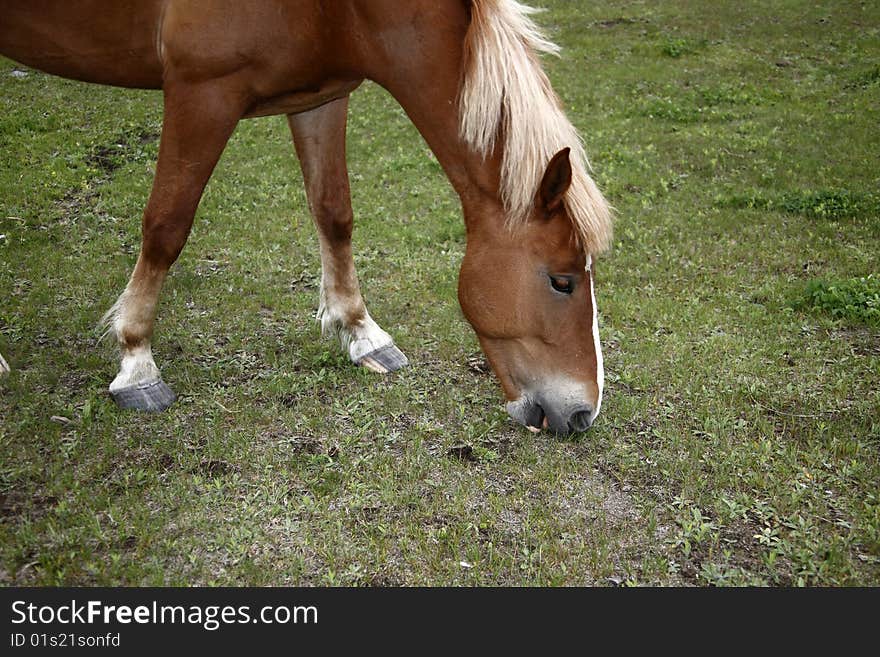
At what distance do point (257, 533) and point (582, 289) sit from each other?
63.3 inches

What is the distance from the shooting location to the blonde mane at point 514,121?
302 cm

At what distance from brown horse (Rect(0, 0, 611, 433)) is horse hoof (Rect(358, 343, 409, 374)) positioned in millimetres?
989

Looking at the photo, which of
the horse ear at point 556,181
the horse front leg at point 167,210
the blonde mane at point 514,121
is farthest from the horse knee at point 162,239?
the horse ear at point 556,181

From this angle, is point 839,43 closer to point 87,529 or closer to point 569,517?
point 569,517

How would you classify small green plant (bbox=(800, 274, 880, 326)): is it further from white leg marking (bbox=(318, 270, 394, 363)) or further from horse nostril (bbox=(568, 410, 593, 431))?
white leg marking (bbox=(318, 270, 394, 363))

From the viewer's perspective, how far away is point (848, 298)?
4.67 metres

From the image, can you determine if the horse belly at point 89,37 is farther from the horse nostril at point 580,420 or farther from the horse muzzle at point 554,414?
the horse nostril at point 580,420

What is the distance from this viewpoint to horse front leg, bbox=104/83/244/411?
331cm

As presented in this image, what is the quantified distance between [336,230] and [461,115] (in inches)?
51.0

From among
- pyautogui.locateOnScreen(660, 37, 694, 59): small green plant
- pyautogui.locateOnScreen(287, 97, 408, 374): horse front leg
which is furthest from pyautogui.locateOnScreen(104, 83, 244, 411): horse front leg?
pyautogui.locateOnScreen(660, 37, 694, 59): small green plant

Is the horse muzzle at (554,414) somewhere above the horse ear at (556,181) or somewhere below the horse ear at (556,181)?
below

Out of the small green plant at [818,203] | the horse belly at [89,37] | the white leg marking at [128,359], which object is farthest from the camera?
the small green plant at [818,203]

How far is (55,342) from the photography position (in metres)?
4.35

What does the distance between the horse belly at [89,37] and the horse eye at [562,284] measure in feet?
6.88
